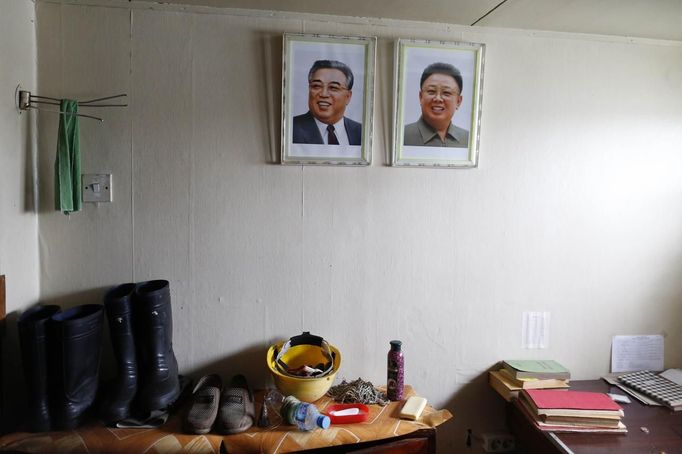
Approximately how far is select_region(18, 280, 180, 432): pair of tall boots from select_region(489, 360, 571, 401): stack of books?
1.26m

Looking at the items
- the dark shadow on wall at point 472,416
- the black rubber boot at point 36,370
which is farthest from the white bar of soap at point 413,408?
the black rubber boot at point 36,370

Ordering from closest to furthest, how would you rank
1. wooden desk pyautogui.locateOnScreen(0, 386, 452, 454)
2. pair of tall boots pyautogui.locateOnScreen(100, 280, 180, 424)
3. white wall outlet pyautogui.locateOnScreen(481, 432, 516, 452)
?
wooden desk pyautogui.locateOnScreen(0, 386, 452, 454) → pair of tall boots pyautogui.locateOnScreen(100, 280, 180, 424) → white wall outlet pyautogui.locateOnScreen(481, 432, 516, 452)

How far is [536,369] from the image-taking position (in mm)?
1573

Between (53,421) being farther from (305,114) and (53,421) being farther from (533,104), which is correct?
(533,104)

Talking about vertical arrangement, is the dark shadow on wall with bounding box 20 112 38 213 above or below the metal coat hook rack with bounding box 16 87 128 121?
below

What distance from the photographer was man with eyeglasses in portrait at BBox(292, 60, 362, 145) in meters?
1.51

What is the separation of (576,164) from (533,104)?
0.33 metres

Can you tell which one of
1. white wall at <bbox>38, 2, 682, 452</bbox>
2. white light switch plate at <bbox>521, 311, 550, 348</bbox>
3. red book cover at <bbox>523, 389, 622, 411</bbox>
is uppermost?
white wall at <bbox>38, 2, 682, 452</bbox>

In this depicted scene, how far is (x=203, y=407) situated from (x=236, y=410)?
0.11 m

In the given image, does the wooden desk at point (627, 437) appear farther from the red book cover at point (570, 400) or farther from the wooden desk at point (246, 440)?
the wooden desk at point (246, 440)

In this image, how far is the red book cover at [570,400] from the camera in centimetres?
138

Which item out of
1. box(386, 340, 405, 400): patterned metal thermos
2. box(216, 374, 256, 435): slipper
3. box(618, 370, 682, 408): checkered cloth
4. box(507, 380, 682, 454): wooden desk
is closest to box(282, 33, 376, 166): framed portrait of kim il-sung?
box(386, 340, 405, 400): patterned metal thermos

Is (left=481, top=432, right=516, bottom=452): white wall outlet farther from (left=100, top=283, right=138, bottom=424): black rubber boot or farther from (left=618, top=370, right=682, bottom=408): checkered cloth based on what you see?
(left=100, top=283, right=138, bottom=424): black rubber boot

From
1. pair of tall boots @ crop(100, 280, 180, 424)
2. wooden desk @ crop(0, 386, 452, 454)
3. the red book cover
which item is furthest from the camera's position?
the red book cover
